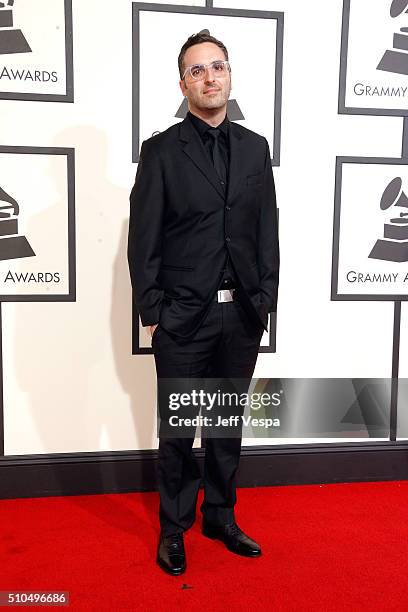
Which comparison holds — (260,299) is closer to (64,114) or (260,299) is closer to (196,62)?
(196,62)

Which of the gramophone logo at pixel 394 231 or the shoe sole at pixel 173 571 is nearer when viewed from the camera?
the shoe sole at pixel 173 571

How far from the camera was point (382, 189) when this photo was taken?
3.00 metres

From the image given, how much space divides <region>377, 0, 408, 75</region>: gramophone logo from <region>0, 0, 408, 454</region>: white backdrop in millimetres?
226

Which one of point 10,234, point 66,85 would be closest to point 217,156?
point 66,85

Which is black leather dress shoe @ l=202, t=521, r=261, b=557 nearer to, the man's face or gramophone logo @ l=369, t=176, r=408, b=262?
gramophone logo @ l=369, t=176, r=408, b=262

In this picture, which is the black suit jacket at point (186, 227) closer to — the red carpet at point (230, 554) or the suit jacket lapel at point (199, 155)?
the suit jacket lapel at point (199, 155)

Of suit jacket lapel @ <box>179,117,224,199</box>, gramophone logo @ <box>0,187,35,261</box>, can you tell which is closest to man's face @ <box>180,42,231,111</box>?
suit jacket lapel @ <box>179,117,224,199</box>

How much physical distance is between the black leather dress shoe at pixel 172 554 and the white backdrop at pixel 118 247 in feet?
2.28

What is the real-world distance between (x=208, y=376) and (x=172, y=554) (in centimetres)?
64

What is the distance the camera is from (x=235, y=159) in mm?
2201

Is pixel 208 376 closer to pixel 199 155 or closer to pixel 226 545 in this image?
pixel 226 545

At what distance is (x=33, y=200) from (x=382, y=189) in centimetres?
160

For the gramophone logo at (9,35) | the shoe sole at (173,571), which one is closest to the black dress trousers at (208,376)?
the shoe sole at (173,571)

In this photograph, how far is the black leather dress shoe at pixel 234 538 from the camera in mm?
2334
